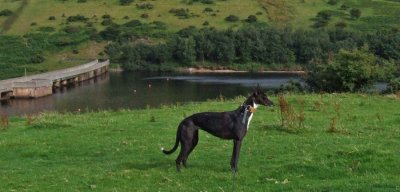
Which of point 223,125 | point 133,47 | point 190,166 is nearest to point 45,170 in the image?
point 190,166

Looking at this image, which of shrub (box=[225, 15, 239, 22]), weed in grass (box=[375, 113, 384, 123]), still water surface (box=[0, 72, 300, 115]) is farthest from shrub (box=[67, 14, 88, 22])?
weed in grass (box=[375, 113, 384, 123])

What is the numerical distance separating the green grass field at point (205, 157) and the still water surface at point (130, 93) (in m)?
38.9

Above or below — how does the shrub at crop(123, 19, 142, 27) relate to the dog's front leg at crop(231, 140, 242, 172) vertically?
below

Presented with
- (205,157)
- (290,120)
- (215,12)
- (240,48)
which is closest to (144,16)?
(215,12)

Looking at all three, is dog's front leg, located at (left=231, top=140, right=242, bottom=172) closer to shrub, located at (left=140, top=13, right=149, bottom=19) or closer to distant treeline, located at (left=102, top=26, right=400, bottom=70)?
distant treeline, located at (left=102, top=26, right=400, bottom=70)

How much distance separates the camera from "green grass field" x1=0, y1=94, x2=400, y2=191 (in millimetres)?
14930

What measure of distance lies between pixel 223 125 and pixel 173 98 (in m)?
63.8

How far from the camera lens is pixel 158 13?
172m

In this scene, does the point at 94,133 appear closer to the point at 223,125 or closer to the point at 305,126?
the point at 305,126

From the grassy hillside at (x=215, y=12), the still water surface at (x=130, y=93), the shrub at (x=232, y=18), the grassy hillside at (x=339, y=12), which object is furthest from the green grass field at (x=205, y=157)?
Answer: the grassy hillside at (x=339, y=12)

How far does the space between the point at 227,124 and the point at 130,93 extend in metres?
73.3

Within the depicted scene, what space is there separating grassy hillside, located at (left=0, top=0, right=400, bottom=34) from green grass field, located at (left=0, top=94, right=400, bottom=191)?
440ft

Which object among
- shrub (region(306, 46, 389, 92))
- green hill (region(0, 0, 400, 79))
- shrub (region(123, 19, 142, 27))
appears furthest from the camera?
shrub (region(123, 19, 142, 27))

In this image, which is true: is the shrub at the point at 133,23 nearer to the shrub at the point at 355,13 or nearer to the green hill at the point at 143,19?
the green hill at the point at 143,19
